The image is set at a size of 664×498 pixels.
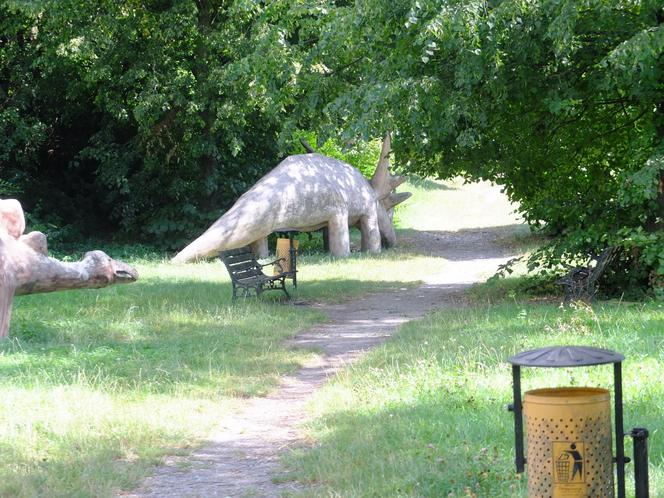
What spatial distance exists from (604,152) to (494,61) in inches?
135

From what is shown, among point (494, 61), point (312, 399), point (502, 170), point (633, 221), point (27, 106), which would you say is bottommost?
point (312, 399)

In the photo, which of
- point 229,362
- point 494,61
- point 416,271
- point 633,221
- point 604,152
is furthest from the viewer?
point 416,271

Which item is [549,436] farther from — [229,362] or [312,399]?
[229,362]

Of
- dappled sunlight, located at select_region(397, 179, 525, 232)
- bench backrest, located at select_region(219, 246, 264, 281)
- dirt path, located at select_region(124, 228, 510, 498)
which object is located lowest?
dirt path, located at select_region(124, 228, 510, 498)

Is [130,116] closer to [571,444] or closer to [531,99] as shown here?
[531,99]

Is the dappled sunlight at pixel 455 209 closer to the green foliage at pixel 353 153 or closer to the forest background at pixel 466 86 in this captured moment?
the green foliage at pixel 353 153

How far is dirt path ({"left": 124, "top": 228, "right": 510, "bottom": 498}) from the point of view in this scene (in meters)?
6.27

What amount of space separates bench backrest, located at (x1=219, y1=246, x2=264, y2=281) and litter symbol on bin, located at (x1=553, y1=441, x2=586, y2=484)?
10.9m

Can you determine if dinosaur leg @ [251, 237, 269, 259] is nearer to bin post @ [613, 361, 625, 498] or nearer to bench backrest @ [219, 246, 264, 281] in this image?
bench backrest @ [219, 246, 264, 281]

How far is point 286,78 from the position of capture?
1533 centimetres

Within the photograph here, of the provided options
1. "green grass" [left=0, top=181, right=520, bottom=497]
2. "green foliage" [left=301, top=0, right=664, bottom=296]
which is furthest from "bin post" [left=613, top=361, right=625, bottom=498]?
"green foliage" [left=301, top=0, right=664, bottom=296]

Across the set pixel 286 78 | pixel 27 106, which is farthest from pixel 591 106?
pixel 27 106

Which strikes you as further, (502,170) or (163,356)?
(502,170)

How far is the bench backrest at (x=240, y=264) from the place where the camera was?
15293 millimetres
